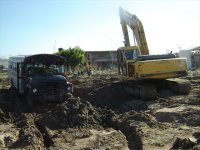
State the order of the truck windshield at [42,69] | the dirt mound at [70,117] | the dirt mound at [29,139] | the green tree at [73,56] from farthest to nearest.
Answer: the green tree at [73,56]
the truck windshield at [42,69]
the dirt mound at [70,117]
the dirt mound at [29,139]

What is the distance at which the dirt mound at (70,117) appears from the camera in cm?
1287

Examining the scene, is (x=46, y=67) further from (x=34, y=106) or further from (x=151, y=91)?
(x=151, y=91)

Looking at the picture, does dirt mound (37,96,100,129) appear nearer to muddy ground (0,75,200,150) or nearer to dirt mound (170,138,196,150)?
muddy ground (0,75,200,150)

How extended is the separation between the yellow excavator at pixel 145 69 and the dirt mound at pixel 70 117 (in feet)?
14.4

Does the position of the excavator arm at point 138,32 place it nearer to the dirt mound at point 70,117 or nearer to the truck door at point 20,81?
the truck door at point 20,81

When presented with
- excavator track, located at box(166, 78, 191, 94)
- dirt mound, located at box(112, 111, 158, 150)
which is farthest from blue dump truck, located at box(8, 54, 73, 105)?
excavator track, located at box(166, 78, 191, 94)

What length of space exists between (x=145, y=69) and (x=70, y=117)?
5.75m

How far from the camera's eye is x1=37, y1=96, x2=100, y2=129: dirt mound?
42.2ft

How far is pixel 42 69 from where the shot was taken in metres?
17.7

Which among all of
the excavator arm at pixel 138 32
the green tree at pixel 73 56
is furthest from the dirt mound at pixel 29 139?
the green tree at pixel 73 56

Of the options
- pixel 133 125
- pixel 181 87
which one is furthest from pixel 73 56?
pixel 133 125

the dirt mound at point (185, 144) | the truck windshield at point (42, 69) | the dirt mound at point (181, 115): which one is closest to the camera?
the dirt mound at point (185, 144)

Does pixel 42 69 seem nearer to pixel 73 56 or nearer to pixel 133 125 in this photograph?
pixel 133 125

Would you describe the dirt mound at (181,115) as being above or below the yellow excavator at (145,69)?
below
